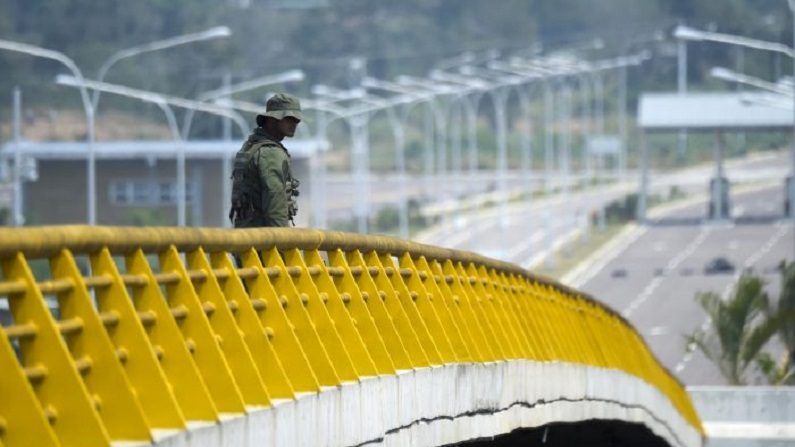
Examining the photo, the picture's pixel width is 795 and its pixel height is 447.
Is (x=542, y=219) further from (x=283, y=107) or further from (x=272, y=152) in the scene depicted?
(x=272, y=152)

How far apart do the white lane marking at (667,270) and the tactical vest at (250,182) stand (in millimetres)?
46036

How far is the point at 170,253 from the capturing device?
10.2 metres

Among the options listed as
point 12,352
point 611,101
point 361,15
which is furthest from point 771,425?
point 361,15

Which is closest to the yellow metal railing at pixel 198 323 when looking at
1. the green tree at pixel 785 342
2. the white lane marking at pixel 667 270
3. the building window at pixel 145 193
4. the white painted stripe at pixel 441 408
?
the white painted stripe at pixel 441 408

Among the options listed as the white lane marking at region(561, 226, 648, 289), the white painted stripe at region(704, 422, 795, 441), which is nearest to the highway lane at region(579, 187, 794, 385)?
the white lane marking at region(561, 226, 648, 289)

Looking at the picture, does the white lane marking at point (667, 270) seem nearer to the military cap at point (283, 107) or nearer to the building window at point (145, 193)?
the building window at point (145, 193)

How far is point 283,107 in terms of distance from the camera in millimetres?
12711

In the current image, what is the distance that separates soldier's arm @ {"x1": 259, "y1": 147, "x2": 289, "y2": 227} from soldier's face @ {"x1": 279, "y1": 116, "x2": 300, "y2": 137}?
5.2 inches

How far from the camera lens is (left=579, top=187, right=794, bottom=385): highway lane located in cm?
6015

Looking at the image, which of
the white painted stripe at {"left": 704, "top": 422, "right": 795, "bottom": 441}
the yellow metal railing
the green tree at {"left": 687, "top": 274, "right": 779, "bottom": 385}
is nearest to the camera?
the yellow metal railing

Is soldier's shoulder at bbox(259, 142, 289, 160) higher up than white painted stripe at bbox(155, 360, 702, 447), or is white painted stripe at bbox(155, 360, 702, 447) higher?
soldier's shoulder at bbox(259, 142, 289, 160)

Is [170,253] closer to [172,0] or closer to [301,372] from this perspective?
[301,372]

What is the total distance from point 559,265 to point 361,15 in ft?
330

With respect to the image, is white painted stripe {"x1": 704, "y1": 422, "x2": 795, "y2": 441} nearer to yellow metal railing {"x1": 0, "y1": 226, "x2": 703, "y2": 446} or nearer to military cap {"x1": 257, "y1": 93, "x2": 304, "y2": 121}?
yellow metal railing {"x1": 0, "y1": 226, "x2": 703, "y2": 446}
